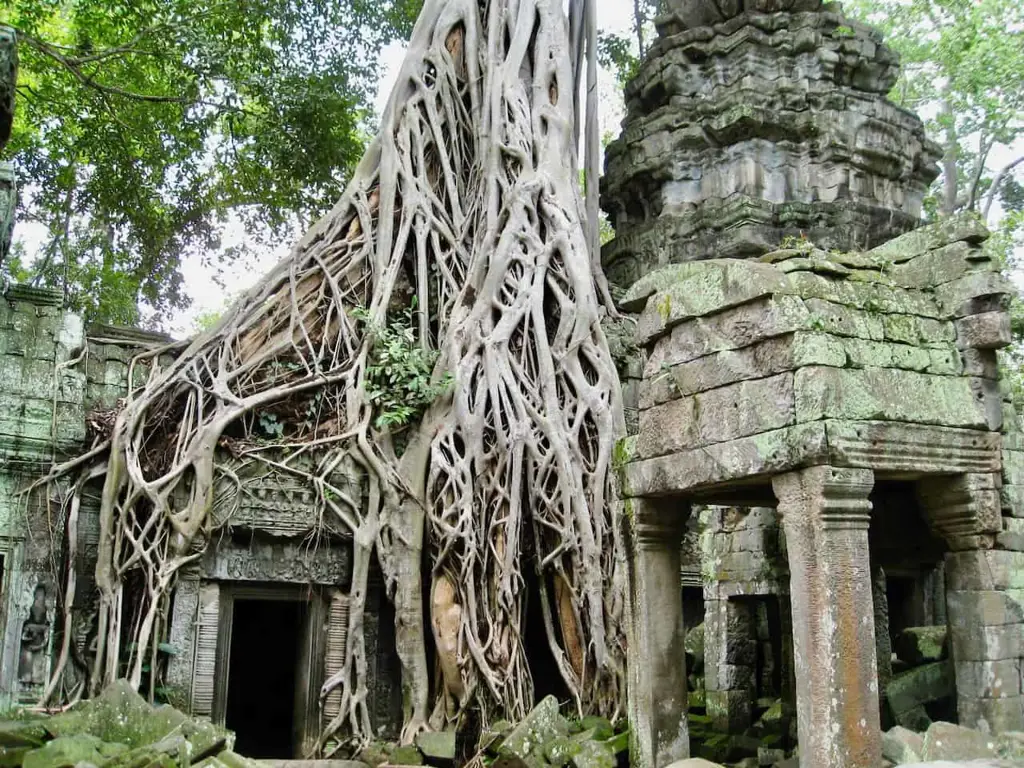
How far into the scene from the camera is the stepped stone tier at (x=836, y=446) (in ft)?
13.9

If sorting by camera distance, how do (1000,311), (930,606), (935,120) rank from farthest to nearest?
(935,120) < (930,606) < (1000,311)

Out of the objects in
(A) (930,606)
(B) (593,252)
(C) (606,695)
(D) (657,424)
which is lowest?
(C) (606,695)

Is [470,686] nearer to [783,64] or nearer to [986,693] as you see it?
[986,693]

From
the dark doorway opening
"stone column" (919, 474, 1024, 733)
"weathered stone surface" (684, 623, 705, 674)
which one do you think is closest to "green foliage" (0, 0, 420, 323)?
the dark doorway opening

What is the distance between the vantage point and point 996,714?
4547 millimetres

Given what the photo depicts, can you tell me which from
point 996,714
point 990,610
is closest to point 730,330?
point 990,610

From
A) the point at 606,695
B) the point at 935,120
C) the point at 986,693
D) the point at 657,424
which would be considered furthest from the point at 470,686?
the point at 935,120

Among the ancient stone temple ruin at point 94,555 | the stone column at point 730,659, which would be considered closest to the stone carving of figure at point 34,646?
the ancient stone temple ruin at point 94,555

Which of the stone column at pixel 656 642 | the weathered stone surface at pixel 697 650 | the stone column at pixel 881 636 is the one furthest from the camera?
the weathered stone surface at pixel 697 650

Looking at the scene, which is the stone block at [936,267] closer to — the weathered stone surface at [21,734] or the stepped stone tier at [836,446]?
the stepped stone tier at [836,446]

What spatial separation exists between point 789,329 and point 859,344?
322 mm

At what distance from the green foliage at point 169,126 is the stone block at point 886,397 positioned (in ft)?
24.9

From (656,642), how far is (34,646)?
13.3ft

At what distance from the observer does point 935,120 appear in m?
16.2
